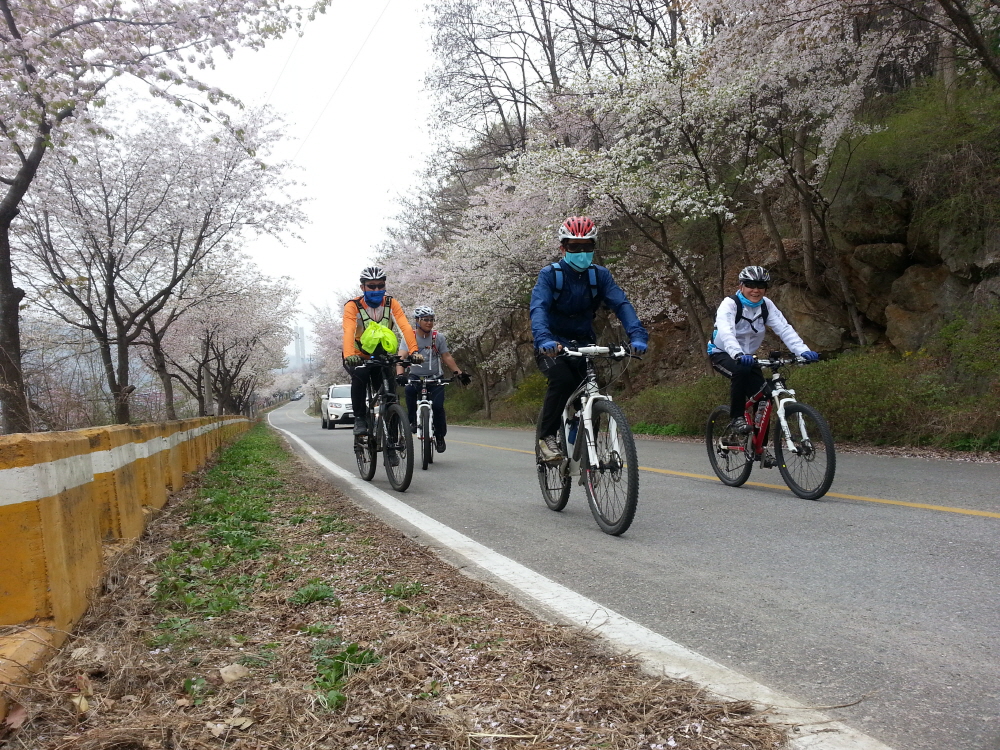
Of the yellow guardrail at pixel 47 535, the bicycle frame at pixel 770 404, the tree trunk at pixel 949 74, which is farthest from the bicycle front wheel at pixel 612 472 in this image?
the tree trunk at pixel 949 74

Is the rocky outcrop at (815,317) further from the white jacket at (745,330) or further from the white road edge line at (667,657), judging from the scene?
the white road edge line at (667,657)

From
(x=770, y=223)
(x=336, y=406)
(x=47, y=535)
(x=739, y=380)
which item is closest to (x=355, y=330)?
(x=739, y=380)

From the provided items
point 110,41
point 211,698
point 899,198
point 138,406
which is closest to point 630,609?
point 211,698

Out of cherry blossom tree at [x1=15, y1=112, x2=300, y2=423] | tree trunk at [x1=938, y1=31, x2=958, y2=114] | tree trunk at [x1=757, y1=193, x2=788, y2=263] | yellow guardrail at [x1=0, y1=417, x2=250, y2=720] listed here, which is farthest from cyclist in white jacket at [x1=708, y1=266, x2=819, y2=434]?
cherry blossom tree at [x1=15, y1=112, x2=300, y2=423]

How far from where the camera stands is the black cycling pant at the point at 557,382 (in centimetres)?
504

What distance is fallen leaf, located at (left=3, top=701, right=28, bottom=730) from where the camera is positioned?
6.15 feet

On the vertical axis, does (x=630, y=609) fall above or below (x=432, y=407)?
below

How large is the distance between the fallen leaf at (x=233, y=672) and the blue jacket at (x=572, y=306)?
3014 millimetres

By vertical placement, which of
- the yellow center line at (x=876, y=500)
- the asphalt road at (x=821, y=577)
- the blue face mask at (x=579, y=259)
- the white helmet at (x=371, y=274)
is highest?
the white helmet at (x=371, y=274)

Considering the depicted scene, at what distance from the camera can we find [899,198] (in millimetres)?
14773

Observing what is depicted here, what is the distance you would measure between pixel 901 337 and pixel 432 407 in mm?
10598

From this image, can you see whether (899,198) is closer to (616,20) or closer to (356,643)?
(616,20)

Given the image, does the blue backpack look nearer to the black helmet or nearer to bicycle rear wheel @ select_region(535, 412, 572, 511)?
bicycle rear wheel @ select_region(535, 412, 572, 511)

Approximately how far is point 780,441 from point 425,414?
4.56 metres
